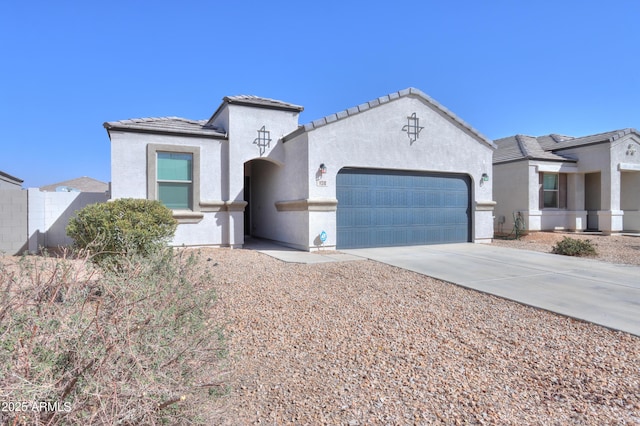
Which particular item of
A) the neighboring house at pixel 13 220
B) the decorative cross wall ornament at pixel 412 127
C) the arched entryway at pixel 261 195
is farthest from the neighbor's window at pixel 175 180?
the decorative cross wall ornament at pixel 412 127

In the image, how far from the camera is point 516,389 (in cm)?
331

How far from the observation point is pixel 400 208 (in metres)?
12.8

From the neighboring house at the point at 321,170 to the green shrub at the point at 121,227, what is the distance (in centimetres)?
436

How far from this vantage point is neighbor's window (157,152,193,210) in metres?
11.7

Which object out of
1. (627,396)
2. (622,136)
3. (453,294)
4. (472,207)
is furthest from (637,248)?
(627,396)

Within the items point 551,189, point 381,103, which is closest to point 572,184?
point 551,189

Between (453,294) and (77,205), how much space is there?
39.1 ft

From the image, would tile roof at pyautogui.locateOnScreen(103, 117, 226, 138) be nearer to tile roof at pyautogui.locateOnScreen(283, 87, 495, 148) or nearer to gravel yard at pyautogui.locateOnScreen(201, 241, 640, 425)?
tile roof at pyautogui.locateOnScreen(283, 87, 495, 148)

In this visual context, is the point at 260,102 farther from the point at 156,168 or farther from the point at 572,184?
the point at 572,184

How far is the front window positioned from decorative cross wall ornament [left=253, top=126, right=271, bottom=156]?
14405mm

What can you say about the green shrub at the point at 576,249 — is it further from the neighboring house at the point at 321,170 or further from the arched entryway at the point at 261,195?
the arched entryway at the point at 261,195

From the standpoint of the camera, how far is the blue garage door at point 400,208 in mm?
12031

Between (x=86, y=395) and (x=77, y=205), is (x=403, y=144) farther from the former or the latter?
(x=86, y=395)

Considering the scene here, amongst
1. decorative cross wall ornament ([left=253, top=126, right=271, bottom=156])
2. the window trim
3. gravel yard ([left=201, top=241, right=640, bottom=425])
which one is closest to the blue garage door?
decorative cross wall ornament ([left=253, top=126, right=271, bottom=156])
